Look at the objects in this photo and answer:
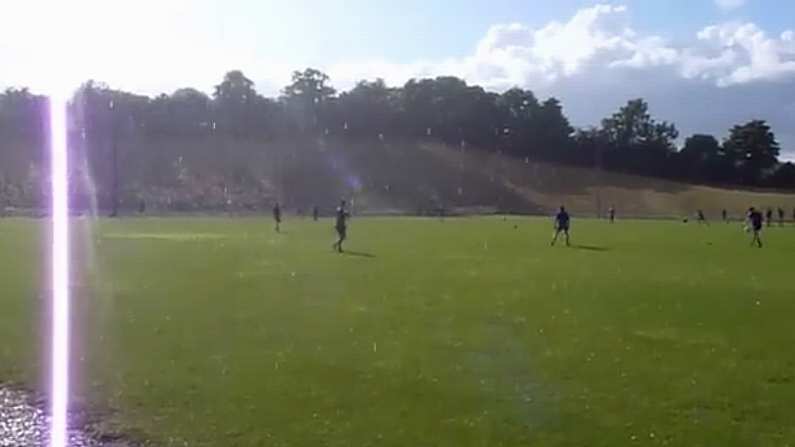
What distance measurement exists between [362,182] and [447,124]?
34.2 m

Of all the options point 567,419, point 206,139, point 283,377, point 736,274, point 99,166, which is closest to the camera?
point 567,419

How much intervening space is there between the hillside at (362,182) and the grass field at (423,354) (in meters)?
101

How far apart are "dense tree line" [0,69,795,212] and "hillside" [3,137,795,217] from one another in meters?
4.18

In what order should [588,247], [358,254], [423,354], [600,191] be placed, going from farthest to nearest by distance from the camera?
[600,191] < [588,247] < [358,254] < [423,354]

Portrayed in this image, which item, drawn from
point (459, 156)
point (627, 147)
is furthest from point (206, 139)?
point (627, 147)

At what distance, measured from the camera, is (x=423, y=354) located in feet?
53.4

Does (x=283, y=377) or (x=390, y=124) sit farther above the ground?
(x=390, y=124)

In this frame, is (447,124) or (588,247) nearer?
(588,247)

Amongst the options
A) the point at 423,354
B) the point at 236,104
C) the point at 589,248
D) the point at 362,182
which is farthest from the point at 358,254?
the point at 236,104

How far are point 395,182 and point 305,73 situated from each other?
42.6 m

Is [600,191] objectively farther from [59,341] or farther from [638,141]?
[59,341]

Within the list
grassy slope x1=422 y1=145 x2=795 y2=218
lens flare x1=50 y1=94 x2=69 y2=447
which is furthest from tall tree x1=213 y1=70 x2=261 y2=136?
lens flare x1=50 y1=94 x2=69 y2=447

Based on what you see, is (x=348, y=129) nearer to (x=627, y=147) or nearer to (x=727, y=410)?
(x=627, y=147)

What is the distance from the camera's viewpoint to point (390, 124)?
617ft
